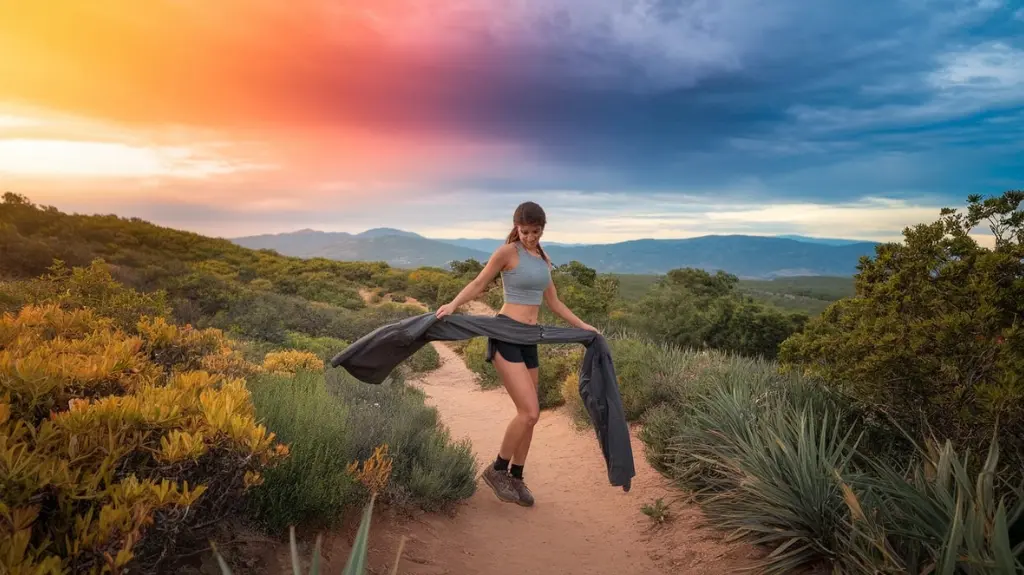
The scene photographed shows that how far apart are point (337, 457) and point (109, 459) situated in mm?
2106

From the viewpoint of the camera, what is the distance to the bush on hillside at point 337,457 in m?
3.58

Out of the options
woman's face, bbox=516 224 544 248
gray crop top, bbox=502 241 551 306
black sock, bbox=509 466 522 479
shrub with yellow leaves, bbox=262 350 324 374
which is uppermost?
woman's face, bbox=516 224 544 248

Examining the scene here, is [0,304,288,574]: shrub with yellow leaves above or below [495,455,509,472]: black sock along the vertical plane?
above

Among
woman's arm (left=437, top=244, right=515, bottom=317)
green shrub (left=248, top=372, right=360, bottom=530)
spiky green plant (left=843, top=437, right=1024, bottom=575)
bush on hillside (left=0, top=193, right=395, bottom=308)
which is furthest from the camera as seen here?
bush on hillside (left=0, top=193, right=395, bottom=308)

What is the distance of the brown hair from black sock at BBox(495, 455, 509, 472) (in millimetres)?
2117

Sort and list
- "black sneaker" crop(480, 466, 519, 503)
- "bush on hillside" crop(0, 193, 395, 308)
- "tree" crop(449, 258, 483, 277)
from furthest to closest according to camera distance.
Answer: "tree" crop(449, 258, 483, 277) → "bush on hillside" crop(0, 193, 395, 308) → "black sneaker" crop(480, 466, 519, 503)

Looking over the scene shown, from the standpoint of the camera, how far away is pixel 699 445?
5246 mm

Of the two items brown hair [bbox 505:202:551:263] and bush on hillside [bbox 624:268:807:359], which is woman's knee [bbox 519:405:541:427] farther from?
bush on hillside [bbox 624:268:807:359]

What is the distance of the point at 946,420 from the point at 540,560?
348 centimetres

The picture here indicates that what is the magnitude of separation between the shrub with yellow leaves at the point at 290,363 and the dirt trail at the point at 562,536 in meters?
2.67

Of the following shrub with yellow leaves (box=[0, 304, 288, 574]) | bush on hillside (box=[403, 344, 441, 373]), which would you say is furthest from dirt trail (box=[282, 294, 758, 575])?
bush on hillside (box=[403, 344, 441, 373])

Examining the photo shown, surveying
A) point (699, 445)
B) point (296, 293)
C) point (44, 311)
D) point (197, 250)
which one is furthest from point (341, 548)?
point (197, 250)

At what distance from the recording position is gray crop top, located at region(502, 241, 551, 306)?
4.83 metres

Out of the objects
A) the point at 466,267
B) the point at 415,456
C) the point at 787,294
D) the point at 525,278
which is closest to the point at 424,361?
the point at 415,456
